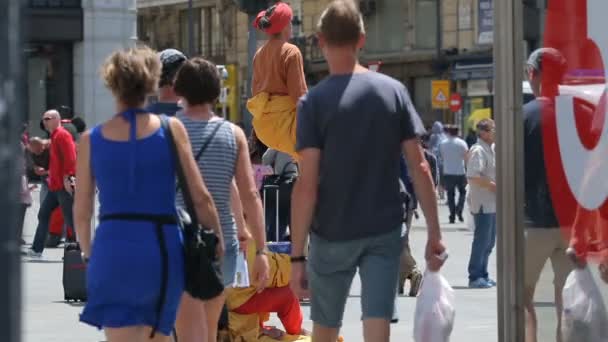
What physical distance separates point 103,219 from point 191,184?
380 mm

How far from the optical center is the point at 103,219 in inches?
224

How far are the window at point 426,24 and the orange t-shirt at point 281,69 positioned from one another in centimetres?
4938

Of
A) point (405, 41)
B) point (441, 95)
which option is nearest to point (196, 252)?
point (441, 95)

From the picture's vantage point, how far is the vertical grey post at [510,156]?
703cm

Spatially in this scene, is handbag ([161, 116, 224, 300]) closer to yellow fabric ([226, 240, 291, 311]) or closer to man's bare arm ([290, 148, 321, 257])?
man's bare arm ([290, 148, 321, 257])

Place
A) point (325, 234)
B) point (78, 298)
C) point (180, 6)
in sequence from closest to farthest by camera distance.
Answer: point (325, 234) < point (78, 298) < point (180, 6)

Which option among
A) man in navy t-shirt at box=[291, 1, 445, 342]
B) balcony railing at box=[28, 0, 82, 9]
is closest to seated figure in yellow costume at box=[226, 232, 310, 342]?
man in navy t-shirt at box=[291, 1, 445, 342]

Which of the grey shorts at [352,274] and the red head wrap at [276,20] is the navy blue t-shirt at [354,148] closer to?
the grey shorts at [352,274]

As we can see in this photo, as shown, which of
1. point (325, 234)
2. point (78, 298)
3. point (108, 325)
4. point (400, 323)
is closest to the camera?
point (108, 325)

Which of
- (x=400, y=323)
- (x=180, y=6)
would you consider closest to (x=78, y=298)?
(x=400, y=323)

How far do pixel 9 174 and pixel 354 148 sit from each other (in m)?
3.69

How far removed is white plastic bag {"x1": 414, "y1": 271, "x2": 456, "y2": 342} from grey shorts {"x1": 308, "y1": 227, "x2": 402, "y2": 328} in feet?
0.62

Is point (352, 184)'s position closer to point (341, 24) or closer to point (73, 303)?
point (341, 24)

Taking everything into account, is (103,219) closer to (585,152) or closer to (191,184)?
(191,184)
